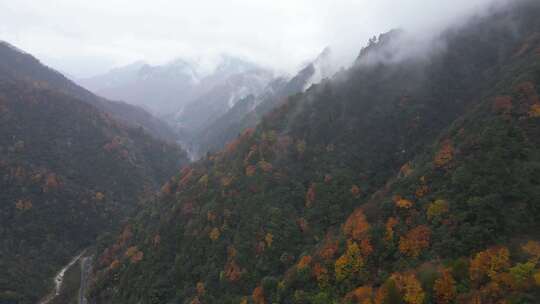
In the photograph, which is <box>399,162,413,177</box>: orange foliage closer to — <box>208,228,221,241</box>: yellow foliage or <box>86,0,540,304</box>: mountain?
<box>86,0,540,304</box>: mountain

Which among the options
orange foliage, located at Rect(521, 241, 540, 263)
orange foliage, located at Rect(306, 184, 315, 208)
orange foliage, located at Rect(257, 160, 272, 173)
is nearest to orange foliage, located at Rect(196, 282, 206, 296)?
orange foliage, located at Rect(306, 184, 315, 208)

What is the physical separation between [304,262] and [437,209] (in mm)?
44965

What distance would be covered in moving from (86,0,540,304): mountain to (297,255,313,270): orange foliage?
1103 millimetres

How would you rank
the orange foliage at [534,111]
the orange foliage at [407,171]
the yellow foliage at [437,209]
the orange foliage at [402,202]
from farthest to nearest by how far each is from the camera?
the orange foliage at [407,171] → the orange foliage at [402,202] → the orange foliage at [534,111] → the yellow foliage at [437,209]

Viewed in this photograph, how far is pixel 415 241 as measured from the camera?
4375 inches

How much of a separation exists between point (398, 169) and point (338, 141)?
3459 centimetres

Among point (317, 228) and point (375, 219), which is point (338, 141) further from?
point (375, 219)

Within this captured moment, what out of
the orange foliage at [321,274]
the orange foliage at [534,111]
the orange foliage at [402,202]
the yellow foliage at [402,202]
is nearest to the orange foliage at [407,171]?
the orange foliage at [402,202]

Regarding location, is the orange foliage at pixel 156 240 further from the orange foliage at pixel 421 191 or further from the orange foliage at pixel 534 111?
the orange foliage at pixel 534 111

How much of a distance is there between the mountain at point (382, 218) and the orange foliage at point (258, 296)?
752 millimetres

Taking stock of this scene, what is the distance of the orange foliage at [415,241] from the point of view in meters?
109

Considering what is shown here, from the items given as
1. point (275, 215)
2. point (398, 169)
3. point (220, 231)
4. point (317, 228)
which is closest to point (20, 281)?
point (220, 231)

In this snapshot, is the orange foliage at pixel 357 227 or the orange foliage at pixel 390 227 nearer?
the orange foliage at pixel 390 227

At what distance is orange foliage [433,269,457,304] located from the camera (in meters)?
86.8
